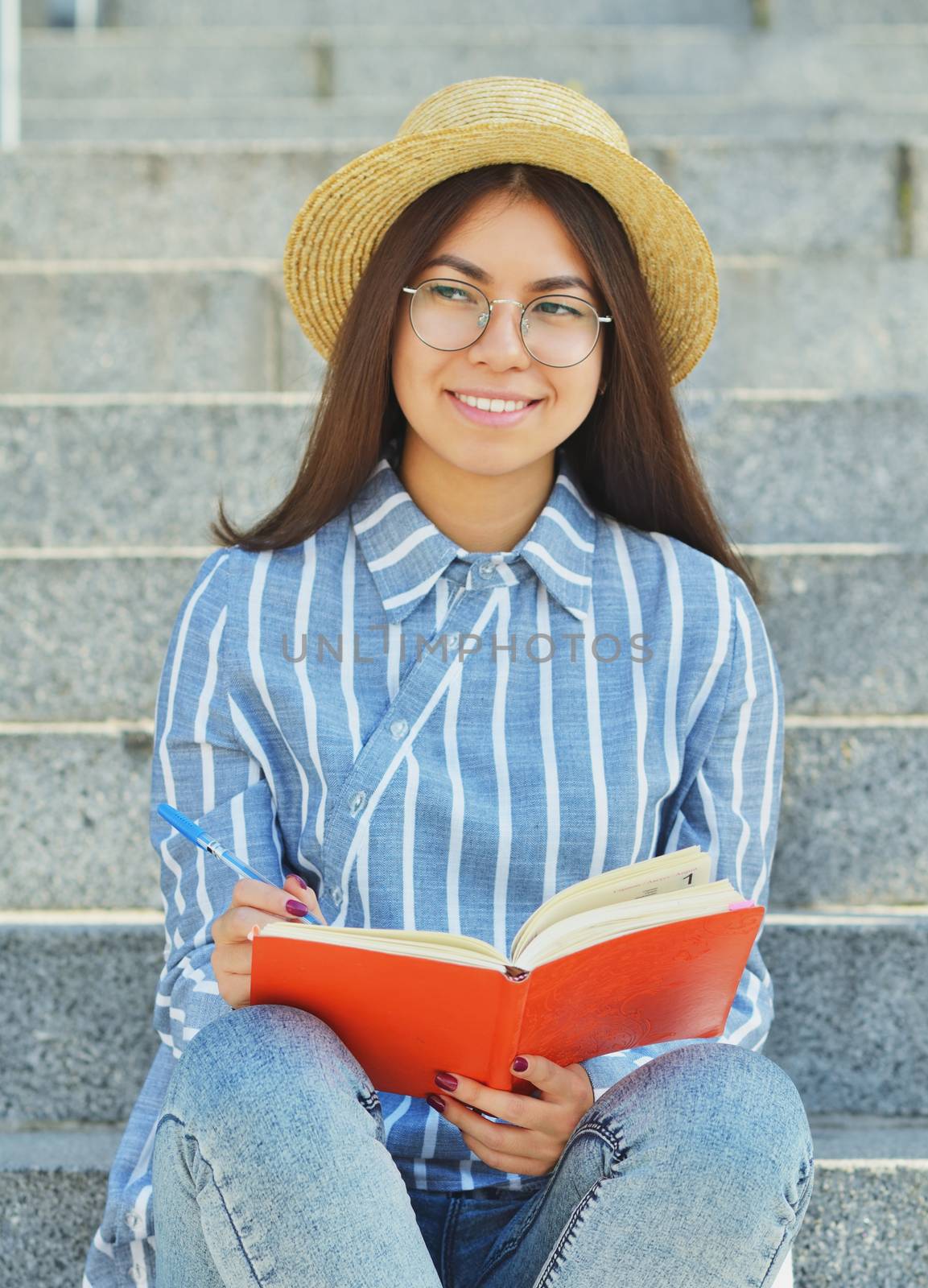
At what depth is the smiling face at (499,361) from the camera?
1679 millimetres

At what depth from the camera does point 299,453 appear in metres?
2.54

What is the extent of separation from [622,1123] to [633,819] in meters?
0.40

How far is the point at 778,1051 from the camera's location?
6.49 ft

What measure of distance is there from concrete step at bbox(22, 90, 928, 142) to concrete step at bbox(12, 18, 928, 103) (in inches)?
1.5

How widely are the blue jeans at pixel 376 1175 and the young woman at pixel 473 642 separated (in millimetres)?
94

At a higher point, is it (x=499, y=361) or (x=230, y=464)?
(x=499, y=361)

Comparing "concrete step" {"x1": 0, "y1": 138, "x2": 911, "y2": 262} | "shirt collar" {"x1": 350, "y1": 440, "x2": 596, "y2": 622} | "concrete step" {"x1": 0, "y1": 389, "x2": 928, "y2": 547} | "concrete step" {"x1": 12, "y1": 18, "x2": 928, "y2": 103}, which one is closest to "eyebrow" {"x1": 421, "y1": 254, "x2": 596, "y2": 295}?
"shirt collar" {"x1": 350, "y1": 440, "x2": 596, "y2": 622}

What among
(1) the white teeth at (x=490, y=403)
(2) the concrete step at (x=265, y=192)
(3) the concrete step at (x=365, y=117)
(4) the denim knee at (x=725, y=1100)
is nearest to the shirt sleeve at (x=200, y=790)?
(1) the white teeth at (x=490, y=403)

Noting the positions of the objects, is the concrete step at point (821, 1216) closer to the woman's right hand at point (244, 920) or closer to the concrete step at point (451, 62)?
the woman's right hand at point (244, 920)

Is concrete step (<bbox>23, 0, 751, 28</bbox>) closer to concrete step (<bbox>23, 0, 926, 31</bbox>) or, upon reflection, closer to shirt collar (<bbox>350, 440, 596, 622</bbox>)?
concrete step (<bbox>23, 0, 926, 31</bbox>)

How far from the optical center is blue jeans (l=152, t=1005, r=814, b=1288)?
1.27m

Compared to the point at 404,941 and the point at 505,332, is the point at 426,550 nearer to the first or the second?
the point at 505,332

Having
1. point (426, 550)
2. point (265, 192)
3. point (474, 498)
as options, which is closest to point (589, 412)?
point (474, 498)

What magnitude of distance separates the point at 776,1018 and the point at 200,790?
0.81 meters
